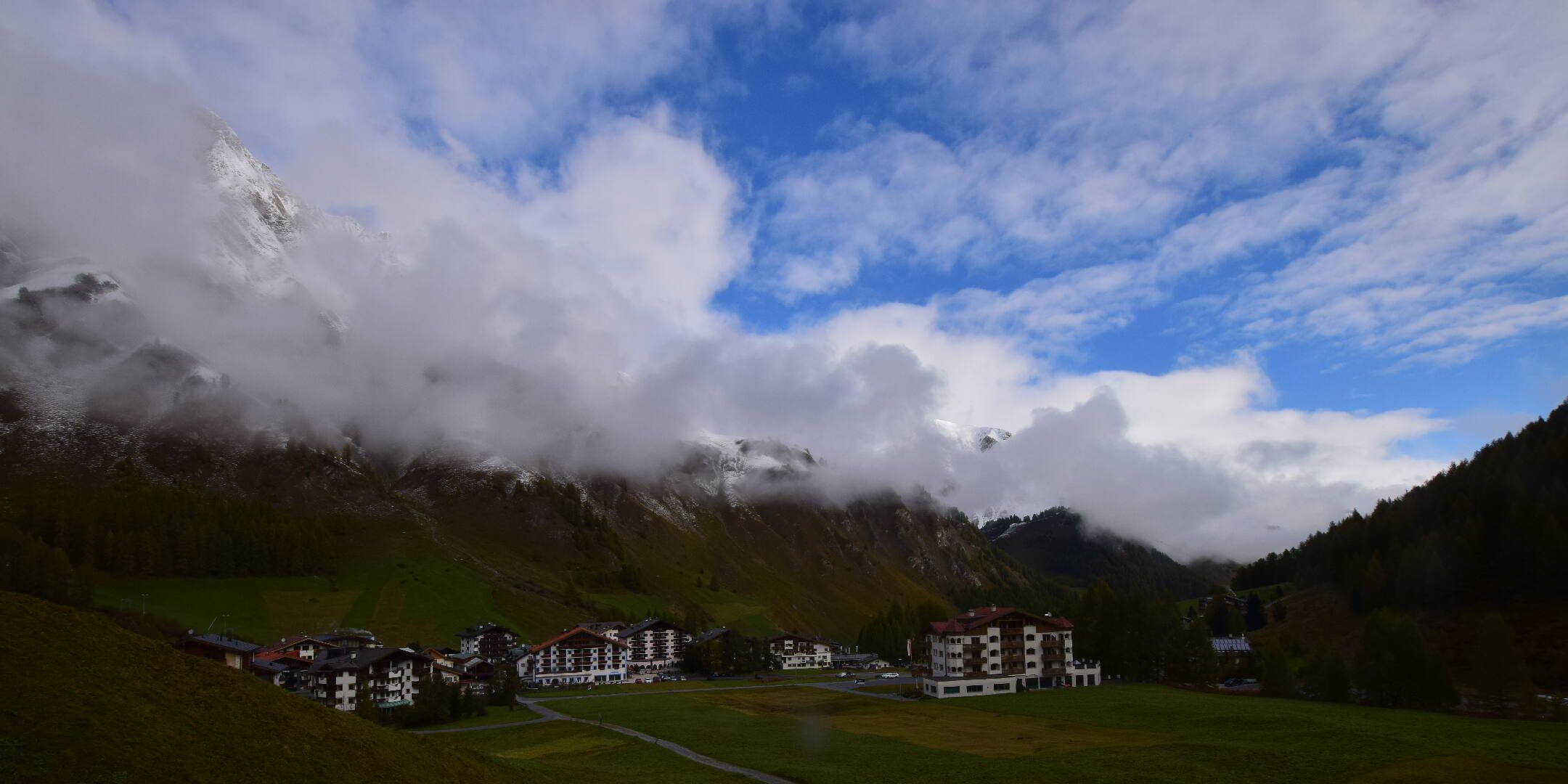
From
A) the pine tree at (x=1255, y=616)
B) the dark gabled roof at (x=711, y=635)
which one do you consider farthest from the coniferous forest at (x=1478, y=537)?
the dark gabled roof at (x=711, y=635)

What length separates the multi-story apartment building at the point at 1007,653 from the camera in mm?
120188

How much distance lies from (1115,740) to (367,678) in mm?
90583

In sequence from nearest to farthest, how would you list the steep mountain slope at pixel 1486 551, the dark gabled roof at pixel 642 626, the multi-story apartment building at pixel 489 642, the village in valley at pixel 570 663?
the village in valley at pixel 570 663
the steep mountain slope at pixel 1486 551
the multi-story apartment building at pixel 489 642
the dark gabled roof at pixel 642 626

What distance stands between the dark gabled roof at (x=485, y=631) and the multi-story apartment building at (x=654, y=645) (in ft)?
79.6

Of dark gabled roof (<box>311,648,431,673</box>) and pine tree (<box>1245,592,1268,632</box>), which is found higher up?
dark gabled roof (<box>311,648,431,673</box>)

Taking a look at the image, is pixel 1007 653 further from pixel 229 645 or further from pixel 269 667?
pixel 229 645

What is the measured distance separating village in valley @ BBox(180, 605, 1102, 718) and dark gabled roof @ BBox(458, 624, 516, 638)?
30 centimetres

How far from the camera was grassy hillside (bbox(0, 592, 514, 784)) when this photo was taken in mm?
28297

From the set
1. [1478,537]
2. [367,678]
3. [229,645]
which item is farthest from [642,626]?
[1478,537]

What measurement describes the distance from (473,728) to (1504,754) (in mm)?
91861

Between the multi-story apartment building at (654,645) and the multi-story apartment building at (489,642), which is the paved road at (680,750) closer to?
the multi-story apartment building at (489,642)

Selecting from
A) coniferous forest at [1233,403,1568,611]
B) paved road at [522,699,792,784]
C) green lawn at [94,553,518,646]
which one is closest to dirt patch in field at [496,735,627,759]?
paved road at [522,699,792,784]

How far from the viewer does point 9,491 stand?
18850cm

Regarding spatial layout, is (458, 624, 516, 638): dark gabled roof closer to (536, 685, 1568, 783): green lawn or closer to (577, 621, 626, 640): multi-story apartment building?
(577, 621, 626, 640): multi-story apartment building
